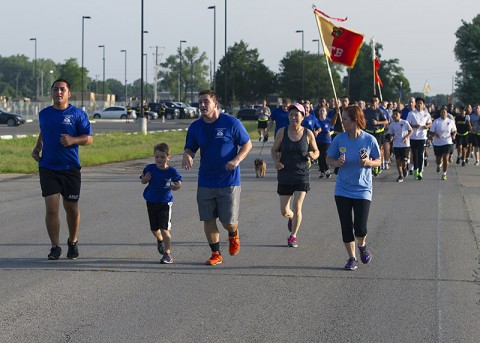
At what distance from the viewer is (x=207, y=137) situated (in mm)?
8836

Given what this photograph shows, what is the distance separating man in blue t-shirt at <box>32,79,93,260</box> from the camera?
30.1 feet

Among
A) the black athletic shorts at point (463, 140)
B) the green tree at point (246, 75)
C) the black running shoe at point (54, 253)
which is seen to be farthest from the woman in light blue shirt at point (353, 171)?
the green tree at point (246, 75)

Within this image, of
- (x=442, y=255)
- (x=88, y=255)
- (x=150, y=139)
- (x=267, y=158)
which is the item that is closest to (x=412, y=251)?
(x=442, y=255)

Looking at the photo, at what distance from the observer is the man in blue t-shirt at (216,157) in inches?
346

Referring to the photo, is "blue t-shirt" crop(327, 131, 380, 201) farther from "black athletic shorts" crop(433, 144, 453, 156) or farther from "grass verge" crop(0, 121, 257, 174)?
"grass verge" crop(0, 121, 257, 174)

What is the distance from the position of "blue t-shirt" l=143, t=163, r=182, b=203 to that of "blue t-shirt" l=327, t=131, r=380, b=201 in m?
1.61

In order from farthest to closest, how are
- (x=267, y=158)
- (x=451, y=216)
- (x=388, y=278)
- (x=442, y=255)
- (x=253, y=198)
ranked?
(x=267, y=158), (x=253, y=198), (x=451, y=216), (x=442, y=255), (x=388, y=278)

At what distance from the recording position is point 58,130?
30.1ft

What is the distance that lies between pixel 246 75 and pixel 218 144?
92.0m

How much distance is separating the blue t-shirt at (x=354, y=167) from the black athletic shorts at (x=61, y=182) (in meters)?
2.70

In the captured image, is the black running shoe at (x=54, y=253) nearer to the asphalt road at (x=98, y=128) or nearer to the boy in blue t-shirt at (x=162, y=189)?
the boy in blue t-shirt at (x=162, y=189)

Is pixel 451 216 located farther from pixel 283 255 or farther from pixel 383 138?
pixel 383 138

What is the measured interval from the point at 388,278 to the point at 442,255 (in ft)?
5.30

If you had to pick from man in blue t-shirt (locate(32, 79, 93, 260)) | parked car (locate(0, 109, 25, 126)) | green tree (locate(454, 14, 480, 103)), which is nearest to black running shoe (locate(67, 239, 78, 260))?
man in blue t-shirt (locate(32, 79, 93, 260))
